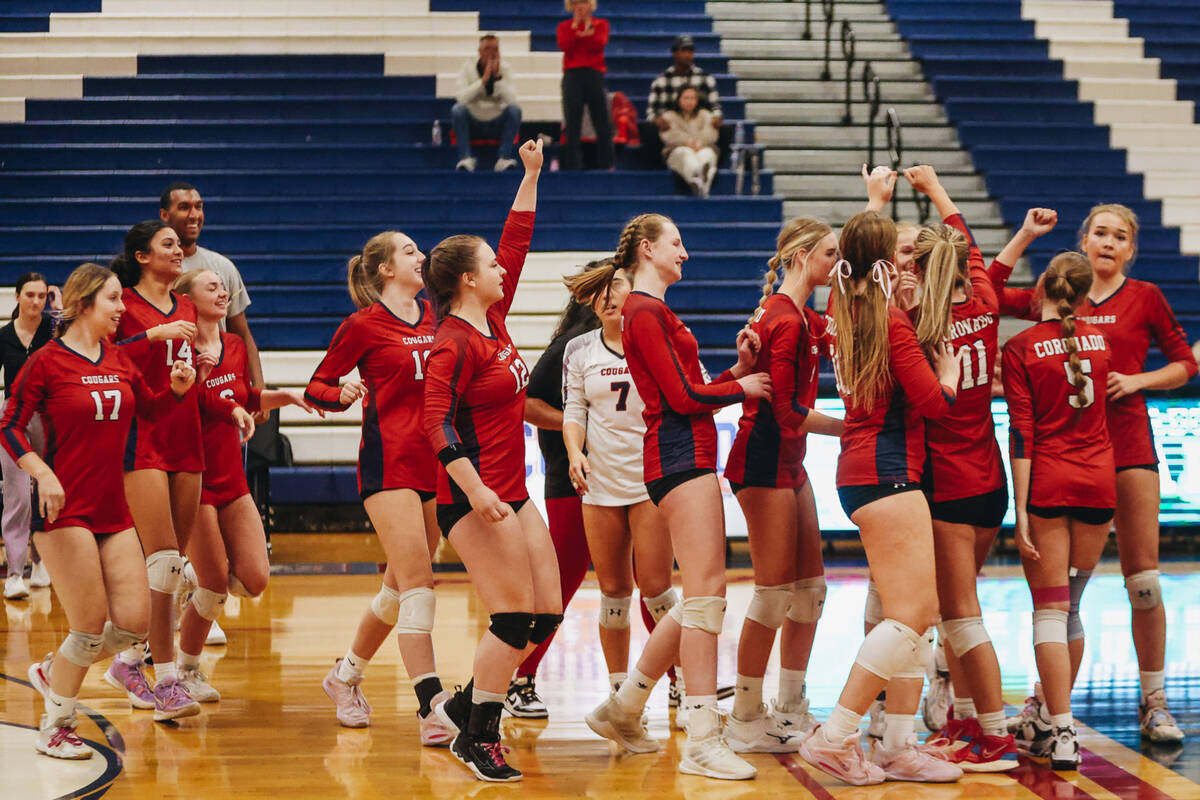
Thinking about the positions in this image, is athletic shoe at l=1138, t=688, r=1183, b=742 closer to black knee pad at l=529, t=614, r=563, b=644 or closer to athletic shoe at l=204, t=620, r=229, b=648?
black knee pad at l=529, t=614, r=563, b=644

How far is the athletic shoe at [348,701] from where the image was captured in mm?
4836

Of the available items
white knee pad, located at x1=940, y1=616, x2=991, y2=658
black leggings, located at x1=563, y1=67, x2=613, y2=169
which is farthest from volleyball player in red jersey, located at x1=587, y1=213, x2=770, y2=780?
black leggings, located at x1=563, y1=67, x2=613, y2=169

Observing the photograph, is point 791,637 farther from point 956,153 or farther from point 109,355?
point 956,153

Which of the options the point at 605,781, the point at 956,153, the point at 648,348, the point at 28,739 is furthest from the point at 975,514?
the point at 956,153

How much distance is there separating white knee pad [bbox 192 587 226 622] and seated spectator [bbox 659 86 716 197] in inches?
269

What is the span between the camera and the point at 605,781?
4156mm

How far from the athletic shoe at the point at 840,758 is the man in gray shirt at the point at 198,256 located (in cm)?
279

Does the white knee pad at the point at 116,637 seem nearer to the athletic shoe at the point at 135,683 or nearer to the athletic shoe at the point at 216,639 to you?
the athletic shoe at the point at 135,683

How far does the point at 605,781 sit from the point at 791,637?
32.0 inches

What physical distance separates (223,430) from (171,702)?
41.9 inches

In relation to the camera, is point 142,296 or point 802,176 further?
point 802,176

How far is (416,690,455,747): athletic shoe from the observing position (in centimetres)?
456

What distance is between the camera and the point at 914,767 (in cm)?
409

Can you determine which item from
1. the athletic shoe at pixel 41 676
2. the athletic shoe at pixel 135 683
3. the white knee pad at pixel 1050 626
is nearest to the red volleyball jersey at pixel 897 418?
the white knee pad at pixel 1050 626
